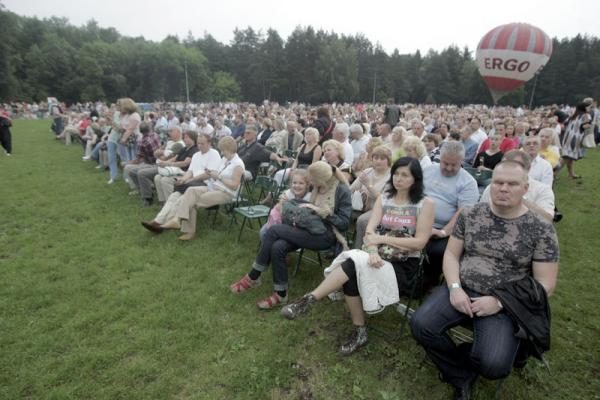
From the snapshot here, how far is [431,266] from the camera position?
3307 millimetres

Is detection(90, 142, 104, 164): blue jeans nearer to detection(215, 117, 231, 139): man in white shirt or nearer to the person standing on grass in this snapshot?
the person standing on grass

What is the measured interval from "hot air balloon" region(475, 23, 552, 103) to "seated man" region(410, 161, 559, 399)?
1113 cm

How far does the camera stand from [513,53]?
10914mm

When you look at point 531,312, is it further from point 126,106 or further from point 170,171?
point 126,106

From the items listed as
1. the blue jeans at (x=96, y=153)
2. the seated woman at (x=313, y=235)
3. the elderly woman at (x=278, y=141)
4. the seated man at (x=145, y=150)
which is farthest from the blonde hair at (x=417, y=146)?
the blue jeans at (x=96, y=153)

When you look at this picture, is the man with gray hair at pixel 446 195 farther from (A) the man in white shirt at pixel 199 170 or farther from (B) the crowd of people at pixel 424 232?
(A) the man in white shirt at pixel 199 170

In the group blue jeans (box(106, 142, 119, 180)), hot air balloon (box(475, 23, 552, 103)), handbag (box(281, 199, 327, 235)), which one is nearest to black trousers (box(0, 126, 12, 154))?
blue jeans (box(106, 142, 119, 180))

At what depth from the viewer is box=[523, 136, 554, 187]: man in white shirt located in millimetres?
3885

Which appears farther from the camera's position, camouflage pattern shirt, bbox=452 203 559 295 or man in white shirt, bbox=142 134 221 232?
man in white shirt, bbox=142 134 221 232

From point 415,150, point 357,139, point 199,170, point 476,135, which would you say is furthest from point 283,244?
point 476,135

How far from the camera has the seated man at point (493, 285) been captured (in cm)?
209

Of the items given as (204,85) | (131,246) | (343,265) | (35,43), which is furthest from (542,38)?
(35,43)

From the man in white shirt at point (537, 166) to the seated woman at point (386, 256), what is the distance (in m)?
1.93

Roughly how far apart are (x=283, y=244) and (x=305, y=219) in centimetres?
33
